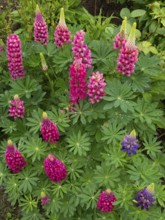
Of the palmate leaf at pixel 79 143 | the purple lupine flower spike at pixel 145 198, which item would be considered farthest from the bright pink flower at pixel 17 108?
the purple lupine flower spike at pixel 145 198

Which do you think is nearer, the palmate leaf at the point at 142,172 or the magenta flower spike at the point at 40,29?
the palmate leaf at the point at 142,172

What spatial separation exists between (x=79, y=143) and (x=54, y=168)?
29 cm

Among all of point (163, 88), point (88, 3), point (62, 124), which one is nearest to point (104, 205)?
point (62, 124)

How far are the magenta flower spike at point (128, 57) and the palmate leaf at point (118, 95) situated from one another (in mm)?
102

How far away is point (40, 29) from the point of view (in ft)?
9.55

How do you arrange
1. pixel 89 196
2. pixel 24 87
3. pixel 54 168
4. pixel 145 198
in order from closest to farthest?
1. pixel 145 198
2. pixel 54 168
3. pixel 89 196
4. pixel 24 87

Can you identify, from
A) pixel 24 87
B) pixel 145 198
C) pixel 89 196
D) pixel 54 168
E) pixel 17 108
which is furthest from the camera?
pixel 24 87

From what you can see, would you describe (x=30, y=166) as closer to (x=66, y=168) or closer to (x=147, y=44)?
(x=66, y=168)

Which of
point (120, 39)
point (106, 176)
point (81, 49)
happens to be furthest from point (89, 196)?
point (120, 39)

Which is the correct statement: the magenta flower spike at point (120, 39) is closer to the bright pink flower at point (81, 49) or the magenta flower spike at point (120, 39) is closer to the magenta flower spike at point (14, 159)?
the bright pink flower at point (81, 49)

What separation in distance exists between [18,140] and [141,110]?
1.07 metres

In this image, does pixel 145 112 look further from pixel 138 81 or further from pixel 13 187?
pixel 13 187

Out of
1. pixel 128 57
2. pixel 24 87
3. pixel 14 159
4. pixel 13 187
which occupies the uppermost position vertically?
pixel 128 57

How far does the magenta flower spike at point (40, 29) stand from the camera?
2844mm
